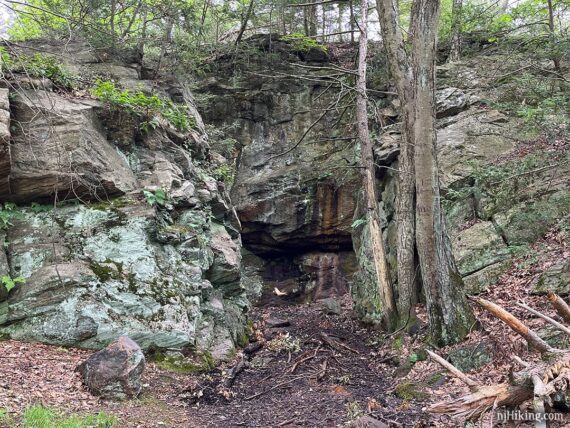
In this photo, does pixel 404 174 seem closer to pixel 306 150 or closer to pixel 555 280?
pixel 555 280

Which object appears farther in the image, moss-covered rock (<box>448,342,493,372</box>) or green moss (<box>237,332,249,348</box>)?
green moss (<box>237,332,249,348</box>)

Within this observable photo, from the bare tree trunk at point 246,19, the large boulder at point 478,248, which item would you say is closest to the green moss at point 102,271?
the large boulder at point 478,248

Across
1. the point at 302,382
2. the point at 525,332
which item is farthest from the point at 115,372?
the point at 525,332

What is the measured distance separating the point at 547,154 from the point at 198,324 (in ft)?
24.7

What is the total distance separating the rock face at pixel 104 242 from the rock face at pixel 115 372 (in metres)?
1.27

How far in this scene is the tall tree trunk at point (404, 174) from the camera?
8336mm

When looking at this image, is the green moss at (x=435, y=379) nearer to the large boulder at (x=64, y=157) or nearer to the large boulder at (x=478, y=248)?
the large boulder at (x=478, y=248)

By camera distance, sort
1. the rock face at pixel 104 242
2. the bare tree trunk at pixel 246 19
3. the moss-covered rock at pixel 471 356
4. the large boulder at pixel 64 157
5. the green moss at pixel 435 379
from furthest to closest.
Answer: the bare tree trunk at pixel 246 19 → the large boulder at pixel 64 157 → the rock face at pixel 104 242 → the green moss at pixel 435 379 → the moss-covered rock at pixel 471 356

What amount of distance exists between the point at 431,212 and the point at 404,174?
177cm

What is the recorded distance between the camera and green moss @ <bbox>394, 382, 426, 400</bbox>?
571 centimetres

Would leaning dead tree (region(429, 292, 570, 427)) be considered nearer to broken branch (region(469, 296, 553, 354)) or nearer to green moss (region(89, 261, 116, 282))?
broken branch (region(469, 296, 553, 354))

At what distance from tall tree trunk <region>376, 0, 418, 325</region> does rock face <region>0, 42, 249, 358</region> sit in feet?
12.5

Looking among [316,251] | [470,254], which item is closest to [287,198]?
[316,251]

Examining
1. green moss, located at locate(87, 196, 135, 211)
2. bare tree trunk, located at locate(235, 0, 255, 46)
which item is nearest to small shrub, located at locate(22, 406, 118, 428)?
green moss, located at locate(87, 196, 135, 211)
